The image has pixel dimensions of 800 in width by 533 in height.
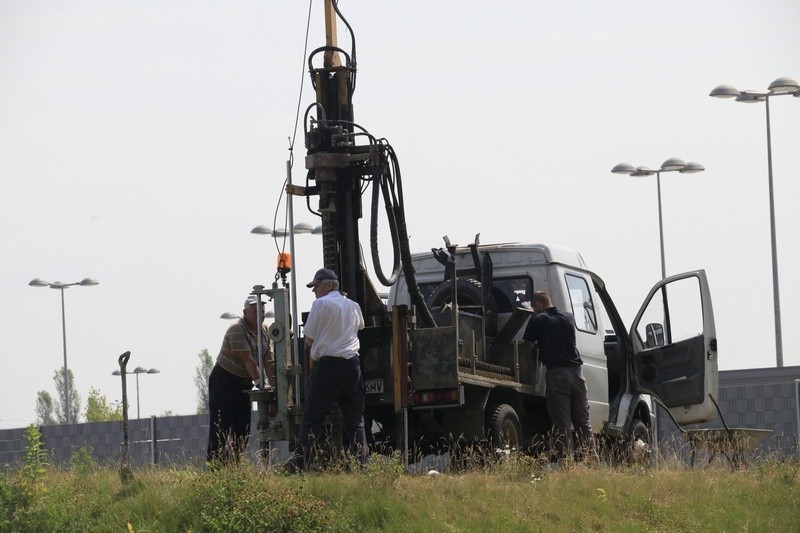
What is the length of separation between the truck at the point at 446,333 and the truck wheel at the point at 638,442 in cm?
4

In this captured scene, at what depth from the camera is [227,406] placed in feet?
49.0

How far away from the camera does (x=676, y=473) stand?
13.6 metres

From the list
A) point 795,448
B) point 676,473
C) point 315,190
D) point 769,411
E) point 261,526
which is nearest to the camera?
point 261,526

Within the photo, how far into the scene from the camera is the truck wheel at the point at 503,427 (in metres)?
14.4

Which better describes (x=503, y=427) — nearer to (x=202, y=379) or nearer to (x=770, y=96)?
(x=770, y=96)

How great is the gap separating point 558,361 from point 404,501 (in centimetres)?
357

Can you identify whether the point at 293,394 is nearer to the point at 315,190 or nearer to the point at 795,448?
the point at 315,190

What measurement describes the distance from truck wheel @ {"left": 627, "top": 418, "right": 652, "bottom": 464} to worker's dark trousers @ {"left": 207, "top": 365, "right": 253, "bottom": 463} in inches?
161

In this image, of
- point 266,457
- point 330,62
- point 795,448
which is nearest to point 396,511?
point 266,457

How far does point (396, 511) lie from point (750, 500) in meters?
3.08

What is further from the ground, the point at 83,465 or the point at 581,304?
the point at 581,304

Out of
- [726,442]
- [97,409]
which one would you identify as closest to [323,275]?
[726,442]

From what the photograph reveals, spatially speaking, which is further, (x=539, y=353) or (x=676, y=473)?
(x=539, y=353)

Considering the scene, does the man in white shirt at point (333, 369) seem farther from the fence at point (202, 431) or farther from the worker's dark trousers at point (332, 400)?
the fence at point (202, 431)
